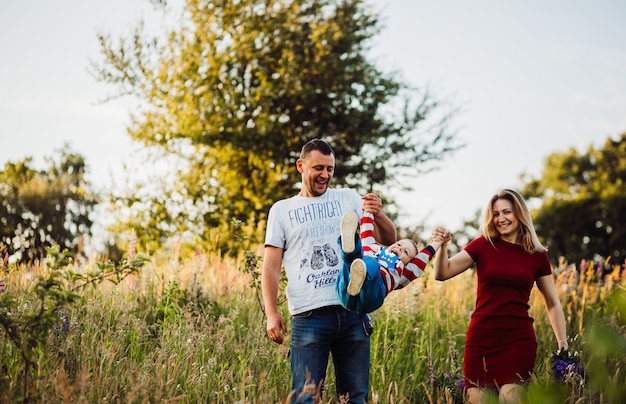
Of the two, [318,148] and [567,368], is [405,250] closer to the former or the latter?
[318,148]

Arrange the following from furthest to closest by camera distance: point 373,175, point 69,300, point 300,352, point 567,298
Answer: point 373,175 → point 567,298 → point 300,352 → point 69,300

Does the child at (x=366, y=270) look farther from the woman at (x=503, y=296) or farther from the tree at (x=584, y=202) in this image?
the tree at (x=584, y=202)

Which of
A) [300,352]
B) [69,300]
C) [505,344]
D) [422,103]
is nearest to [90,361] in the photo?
[69,300]

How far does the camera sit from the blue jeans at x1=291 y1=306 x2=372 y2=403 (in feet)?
10.7

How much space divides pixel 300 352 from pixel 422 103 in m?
11.5

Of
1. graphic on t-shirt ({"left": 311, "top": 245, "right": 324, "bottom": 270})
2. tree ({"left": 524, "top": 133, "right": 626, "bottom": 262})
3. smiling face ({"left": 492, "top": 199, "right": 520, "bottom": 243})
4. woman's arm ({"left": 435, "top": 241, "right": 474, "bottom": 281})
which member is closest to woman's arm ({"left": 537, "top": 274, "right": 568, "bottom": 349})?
smiling face ({"left": 492, "top": 199, "right": 520, "bottom": 243})

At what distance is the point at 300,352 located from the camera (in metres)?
3.28

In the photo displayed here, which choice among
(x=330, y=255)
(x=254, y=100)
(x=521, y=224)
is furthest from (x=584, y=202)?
(x=330, y=255)

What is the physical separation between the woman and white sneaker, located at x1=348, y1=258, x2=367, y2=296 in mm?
1078

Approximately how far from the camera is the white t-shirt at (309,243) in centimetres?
333

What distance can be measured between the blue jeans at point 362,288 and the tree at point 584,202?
23488mm

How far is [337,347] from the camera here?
3375 mm

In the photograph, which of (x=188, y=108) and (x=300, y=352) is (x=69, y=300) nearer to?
(x=300, y=352)

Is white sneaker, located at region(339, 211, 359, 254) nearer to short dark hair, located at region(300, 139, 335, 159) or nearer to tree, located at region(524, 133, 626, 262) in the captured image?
short dark hair, located at region(300, 139, 335, 159)
